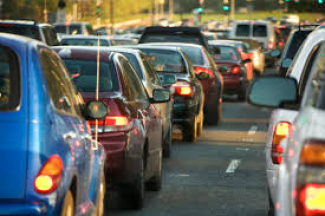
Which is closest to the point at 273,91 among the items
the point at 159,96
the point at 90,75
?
the point at 90,75

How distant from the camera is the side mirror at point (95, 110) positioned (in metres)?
7.65

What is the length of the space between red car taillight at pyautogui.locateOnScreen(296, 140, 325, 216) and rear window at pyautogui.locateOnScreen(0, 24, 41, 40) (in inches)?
625

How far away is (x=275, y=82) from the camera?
245 inches

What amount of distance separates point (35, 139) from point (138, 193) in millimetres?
4488

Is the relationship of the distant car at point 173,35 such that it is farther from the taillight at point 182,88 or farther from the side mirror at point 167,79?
the side mirror at point 167,79

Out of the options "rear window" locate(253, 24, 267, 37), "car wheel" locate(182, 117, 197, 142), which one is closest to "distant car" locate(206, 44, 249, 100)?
"car wheel" locate(182, 117, 197, 142)

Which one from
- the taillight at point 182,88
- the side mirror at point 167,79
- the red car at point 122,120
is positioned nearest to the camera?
the red car at point 122,120

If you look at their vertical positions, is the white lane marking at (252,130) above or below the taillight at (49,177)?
below

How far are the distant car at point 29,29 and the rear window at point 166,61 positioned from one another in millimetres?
A: 3239

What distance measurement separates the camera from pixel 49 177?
231 inches

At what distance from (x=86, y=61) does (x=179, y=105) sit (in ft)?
21.8

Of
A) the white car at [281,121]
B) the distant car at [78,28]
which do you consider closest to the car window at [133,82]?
the white car at [281,121]

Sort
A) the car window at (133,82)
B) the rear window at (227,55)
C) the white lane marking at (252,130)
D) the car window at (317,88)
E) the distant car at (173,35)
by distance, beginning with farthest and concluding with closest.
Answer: the rear window at (227,55), the distant car at (173,35), the white lane marking at (252,130), the car window at (133,82), the car window at (317,88)

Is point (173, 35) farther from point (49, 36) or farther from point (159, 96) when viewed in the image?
point (159, 96)
